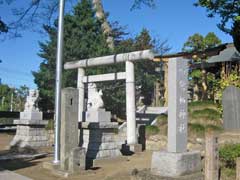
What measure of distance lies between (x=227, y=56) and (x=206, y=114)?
7.52m

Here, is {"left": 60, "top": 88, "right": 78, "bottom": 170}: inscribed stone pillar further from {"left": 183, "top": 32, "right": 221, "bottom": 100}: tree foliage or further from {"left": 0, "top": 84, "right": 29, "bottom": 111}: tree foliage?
{"left": 0, "top": 84, "right": 29, "bottom": 111}: tree foliage

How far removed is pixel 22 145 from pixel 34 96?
228 centimetres

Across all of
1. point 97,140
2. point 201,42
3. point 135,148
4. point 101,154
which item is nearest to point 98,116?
point 97,140

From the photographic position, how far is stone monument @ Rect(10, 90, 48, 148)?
16672 millimetres

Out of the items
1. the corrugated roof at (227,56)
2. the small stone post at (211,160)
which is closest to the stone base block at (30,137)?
the small stone post at (211,160)

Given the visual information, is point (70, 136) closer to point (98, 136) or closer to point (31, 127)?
point (98, 136)

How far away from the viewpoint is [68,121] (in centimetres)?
1090

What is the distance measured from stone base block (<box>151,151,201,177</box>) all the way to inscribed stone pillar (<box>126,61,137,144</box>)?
22.3ft

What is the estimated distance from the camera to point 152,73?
33.0 m

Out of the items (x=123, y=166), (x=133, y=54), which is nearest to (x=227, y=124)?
(x=133, y=54)

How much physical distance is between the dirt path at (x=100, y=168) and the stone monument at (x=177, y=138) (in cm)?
102

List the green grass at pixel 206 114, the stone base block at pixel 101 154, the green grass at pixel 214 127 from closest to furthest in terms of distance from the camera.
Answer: the stone base block at pixel 101 154 → the green grass at pixel 214 127 → the green grass at pixel 206 114

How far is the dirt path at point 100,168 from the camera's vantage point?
32.0 feet

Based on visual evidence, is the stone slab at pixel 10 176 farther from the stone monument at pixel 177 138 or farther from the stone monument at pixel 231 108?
the stone monument at pixel 231 108
